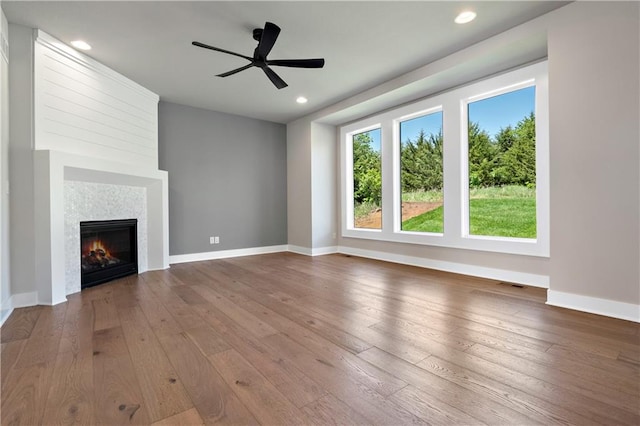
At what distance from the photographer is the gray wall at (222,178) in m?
5.16

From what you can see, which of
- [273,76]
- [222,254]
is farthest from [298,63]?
[222,254]

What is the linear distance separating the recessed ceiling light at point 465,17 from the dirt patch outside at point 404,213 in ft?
7.89

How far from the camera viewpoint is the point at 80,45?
10.6 feet

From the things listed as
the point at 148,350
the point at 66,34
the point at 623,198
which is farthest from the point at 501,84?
the point at 66,34

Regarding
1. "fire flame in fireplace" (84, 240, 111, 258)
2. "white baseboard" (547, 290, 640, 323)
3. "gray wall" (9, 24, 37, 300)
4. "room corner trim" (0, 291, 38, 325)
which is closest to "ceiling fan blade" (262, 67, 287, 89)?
"gray wall" (9, 24, 37, 300)

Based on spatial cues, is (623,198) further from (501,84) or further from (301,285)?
(301,285)

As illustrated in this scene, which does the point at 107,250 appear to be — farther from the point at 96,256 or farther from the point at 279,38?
the point at 279,38

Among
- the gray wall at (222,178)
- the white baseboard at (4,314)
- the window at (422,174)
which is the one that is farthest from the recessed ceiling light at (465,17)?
the white baseboard at (4,314)

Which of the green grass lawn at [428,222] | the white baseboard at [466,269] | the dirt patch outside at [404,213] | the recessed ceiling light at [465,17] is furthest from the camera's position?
the dirt patch outside at [404,213]

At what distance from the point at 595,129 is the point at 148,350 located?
389 cm

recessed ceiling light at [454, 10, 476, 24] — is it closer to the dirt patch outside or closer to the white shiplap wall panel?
the dirt patch outside

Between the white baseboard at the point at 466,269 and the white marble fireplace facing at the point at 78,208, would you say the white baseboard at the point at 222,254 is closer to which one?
the white marble fireplace facing at the point at 78,208

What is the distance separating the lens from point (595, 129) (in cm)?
254

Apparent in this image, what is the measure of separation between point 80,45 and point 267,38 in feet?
7.18
